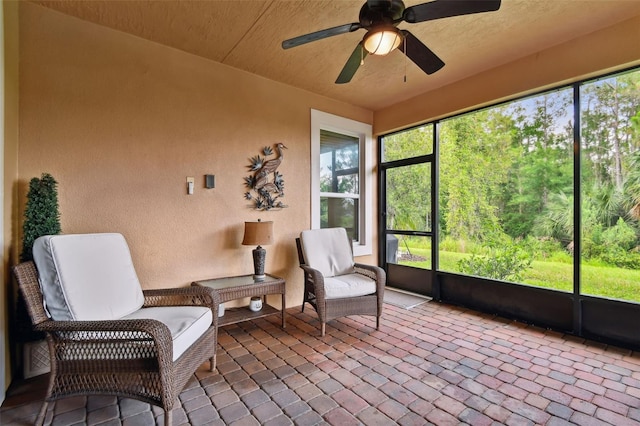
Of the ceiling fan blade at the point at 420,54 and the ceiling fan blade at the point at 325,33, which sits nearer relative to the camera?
the ceiling fan blade at the point at 325,33

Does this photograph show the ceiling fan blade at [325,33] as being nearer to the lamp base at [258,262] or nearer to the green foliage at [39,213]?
the lamp base at [258,262]

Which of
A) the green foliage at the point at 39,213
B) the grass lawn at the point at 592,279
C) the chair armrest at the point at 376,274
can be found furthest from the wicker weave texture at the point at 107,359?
the grass lawn at the point at 592,279

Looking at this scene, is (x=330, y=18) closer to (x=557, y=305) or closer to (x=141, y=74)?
(x=141, y=74)

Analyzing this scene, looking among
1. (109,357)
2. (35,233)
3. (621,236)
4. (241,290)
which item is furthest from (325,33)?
(621,236)

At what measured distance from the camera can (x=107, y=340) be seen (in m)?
1.55

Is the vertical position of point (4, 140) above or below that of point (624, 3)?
below

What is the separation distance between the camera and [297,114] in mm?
3645

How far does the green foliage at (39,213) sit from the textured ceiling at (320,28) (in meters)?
1.40

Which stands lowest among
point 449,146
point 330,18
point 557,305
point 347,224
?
point 557,305

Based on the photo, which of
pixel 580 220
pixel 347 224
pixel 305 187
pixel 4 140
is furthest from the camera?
pixel 347 224

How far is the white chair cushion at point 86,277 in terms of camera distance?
1.73 m

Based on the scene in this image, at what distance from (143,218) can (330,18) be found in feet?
7.78

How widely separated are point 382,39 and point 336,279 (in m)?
2.21

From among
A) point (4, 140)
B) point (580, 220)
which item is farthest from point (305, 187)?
point (580, 220)
